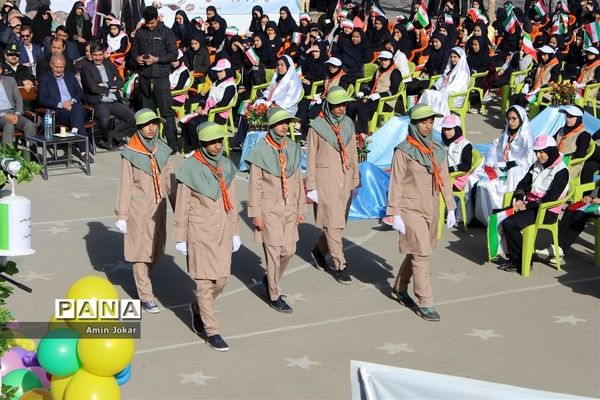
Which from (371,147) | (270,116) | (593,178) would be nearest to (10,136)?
(371,147)

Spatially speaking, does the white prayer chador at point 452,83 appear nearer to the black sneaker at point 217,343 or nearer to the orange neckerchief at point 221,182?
the orange neckerchief at point 221,182

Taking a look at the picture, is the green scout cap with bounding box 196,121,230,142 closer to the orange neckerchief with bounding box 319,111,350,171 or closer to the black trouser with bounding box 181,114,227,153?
the orange neckerchief with bounding box 319,111,350,171

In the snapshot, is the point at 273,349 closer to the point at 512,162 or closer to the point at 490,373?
the point at 490,373

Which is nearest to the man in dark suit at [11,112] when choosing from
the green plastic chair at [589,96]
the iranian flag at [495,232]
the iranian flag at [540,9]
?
the iranian flag at [495,232]

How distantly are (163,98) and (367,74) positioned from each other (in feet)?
12.3

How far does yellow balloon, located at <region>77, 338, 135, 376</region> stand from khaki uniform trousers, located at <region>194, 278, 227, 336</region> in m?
2.29

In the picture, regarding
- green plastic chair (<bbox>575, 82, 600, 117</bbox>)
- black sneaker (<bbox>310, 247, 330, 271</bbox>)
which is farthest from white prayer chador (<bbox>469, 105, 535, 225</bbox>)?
green plastic chair (<bbox>575, 82, 600, 117</bbox>)

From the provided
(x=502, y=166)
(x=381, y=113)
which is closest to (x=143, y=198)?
(x=502, y=166)

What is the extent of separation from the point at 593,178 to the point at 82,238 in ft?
17.7

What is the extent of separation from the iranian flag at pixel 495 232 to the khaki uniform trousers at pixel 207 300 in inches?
131

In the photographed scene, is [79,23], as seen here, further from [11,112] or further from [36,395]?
[36,395]

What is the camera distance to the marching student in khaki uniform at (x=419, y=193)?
9.63 meters

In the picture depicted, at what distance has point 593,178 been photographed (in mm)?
12547

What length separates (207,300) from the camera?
895 cm
